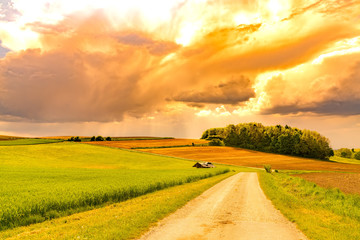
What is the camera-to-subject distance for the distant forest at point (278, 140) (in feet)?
448

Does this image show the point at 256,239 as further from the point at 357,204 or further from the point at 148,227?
the point at 357,204

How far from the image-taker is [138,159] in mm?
88938

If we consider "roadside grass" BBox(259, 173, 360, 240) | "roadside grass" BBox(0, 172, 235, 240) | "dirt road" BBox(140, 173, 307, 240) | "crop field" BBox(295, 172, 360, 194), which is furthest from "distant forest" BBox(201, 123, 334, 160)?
"roadside grass" BBox(0, 172, 235, 240)

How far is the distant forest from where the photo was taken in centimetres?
13650

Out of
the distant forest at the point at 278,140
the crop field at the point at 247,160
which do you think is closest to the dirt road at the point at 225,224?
the crop field at the point at 247,160

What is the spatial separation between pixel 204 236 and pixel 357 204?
14800mm

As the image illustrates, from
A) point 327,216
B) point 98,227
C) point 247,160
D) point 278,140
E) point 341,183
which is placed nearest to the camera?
point 98,227

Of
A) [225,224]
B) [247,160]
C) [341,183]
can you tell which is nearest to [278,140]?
[247,160]

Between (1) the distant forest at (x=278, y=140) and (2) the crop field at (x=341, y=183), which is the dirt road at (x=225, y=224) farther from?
(1) the distant forest at (x=278, y=140)

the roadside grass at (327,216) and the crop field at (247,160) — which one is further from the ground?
the roadside grass at (327,216)

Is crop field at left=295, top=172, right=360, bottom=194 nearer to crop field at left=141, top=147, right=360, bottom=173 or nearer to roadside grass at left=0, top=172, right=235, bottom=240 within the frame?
roadside grass at left=0, top=172, right=235, bottom=240

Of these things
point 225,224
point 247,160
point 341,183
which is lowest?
point 247,160

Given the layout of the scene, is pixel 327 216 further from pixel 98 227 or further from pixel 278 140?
pixel 278 140

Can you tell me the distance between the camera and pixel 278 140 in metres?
146
